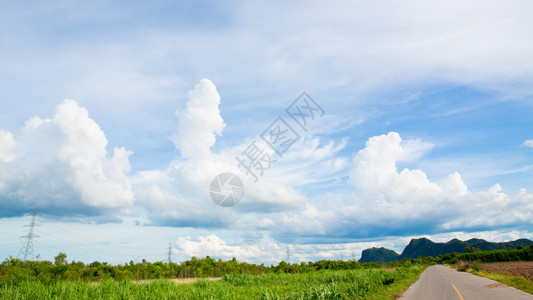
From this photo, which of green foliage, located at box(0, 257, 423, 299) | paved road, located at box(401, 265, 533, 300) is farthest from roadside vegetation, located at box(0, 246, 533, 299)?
paved road, located at box(401, 265, 533, 300)

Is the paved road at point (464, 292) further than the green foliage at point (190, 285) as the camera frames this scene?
Yes

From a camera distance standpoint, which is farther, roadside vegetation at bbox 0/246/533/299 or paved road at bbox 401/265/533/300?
paved road at bbox 401/265/533/300

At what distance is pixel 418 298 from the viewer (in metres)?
17.5

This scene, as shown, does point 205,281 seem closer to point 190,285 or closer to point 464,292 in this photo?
point 190,285

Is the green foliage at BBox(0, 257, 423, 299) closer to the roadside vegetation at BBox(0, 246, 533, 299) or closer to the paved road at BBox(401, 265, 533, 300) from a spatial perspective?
the roadside vegetation at BBox(0, 246, 533, 299)

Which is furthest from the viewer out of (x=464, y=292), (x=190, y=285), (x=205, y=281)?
(x=205, y=281)

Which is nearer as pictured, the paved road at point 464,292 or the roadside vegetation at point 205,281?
the roadside vegetation at point 205,281

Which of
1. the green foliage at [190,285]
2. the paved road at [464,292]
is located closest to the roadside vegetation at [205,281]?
the green foliage at [190,285]

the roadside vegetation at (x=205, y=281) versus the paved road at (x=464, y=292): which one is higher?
the roadside vegetation at (x=205, y=281)

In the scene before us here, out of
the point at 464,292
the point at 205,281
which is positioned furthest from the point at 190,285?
the point at 464,292

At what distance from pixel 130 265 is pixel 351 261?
5872cm

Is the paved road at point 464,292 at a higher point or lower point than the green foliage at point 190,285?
lower

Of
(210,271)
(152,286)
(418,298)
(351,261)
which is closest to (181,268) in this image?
(210,271)

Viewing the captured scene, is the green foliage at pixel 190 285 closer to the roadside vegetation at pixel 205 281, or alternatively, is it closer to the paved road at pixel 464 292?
the roadside vegetation at pixel 205 281
